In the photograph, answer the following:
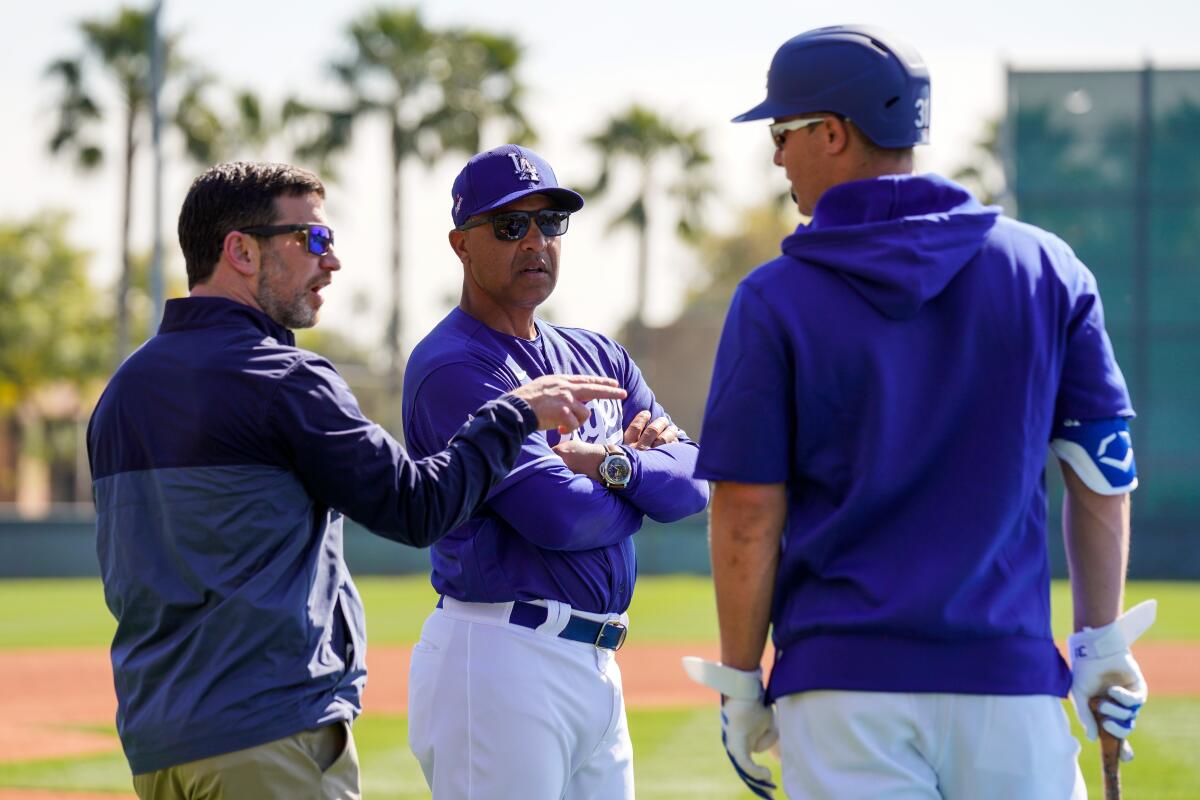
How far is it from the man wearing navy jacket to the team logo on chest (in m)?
0.96

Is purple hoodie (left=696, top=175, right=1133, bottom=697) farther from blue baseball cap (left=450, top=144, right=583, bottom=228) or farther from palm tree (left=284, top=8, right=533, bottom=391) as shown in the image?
palm tree (left=284, top=8, right=533, bottom=391)

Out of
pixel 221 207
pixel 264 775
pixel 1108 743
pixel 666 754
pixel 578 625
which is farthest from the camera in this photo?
pixel 666 754

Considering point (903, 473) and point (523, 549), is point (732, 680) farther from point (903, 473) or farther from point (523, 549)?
point (523, 549)

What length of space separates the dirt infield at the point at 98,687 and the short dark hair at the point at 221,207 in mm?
6105

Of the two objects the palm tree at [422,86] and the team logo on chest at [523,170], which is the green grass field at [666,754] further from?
the palm tree at [422,86]

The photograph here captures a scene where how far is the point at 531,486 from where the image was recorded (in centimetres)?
390

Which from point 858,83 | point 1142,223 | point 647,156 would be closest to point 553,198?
point 858,83

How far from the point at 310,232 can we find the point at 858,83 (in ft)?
4.25

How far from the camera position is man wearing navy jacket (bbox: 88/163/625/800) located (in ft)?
10.3

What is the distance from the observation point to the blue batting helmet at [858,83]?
2814 millimetres

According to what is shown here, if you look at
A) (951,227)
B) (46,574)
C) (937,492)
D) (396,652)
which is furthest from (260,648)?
(46,574)

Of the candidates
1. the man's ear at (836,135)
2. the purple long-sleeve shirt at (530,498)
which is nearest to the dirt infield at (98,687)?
the purple long-sleeve shirt at (530,498)

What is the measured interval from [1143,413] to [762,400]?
2589 cm

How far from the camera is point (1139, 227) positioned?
27.0 meters
